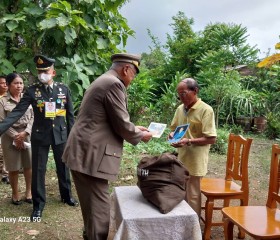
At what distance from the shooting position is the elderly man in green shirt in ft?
9.85

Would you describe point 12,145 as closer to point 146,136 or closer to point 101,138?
point 101,138

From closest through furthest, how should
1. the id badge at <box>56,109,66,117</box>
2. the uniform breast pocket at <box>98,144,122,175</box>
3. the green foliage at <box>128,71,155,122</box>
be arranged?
the uniform breast pocket at <box>98,144,122,175</box>, the id badge at <box>56,109,66,117</box>, the green foliage at <box>128,71,155,122</box>

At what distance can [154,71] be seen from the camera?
1241cm

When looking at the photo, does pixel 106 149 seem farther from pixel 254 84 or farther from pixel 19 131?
pixel 254 84

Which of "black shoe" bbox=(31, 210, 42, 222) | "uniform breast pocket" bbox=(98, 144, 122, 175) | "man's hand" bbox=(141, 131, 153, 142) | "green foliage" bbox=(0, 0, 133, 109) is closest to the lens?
"uniform breast pocket" bbox=(98, 144, 122, 175)

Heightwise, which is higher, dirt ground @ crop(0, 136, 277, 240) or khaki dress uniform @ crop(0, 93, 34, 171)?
khaki dress uniform @ crop(0, 93, 34, 171)

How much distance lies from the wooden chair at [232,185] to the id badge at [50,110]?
1817 millimetres

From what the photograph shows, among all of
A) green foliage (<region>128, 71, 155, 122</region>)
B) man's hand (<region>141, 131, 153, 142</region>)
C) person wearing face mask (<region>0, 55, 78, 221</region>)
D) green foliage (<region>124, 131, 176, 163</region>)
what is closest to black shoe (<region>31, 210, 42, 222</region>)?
person wearing face mask (<region>0, 55, 78, 221</region>)

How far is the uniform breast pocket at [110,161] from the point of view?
2.42m

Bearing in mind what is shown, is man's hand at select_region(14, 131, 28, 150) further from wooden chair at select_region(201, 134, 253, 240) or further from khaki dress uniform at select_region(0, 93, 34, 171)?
wooden chair at select_region(201, 134, 253, 240)

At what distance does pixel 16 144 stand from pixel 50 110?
70 cm

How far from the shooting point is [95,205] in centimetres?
248

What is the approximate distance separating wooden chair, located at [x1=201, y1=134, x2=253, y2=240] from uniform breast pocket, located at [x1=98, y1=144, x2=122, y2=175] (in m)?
1.11

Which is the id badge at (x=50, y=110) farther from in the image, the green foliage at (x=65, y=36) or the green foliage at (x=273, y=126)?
the green foliage at (x=273, y=126)
